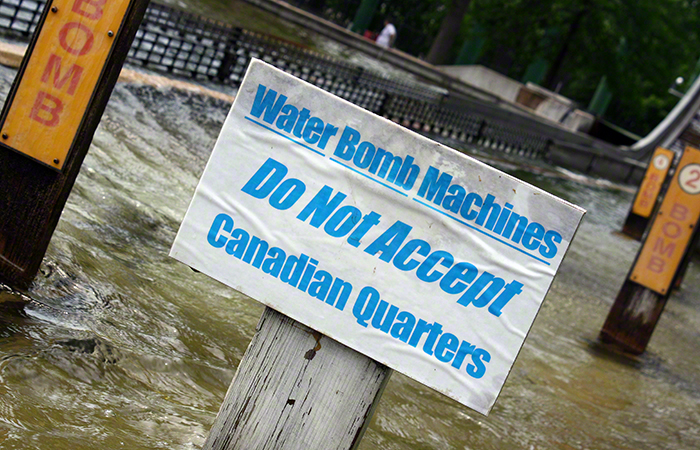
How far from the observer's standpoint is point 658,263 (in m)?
8.84

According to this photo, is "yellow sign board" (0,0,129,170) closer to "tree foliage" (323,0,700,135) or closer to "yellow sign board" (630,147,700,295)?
"yellow sign board" (630,147,700,295)

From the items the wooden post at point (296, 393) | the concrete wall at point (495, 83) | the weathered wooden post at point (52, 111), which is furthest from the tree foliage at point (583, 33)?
the wooden post at point (296, 393)

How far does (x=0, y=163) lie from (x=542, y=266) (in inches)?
118

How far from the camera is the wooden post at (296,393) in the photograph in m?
2.91

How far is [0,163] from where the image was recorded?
13.4 feet

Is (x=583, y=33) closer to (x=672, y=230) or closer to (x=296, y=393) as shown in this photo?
(x=672, y=230)

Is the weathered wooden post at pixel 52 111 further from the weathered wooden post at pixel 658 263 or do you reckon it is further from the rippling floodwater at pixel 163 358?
→ the weathered wooden post at pixel 658 263

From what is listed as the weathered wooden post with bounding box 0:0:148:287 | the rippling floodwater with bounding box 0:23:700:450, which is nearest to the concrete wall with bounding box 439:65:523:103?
the rippling floodwater with bounding box 0:23:700:450

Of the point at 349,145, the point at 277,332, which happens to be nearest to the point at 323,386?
the point at 277,332

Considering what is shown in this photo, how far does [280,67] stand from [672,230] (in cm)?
971

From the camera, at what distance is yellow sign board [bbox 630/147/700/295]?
8.71 metres

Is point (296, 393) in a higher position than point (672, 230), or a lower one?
lower

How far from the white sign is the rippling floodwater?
1.06 metres

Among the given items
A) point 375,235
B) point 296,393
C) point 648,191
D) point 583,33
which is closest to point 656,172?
point 648,191
